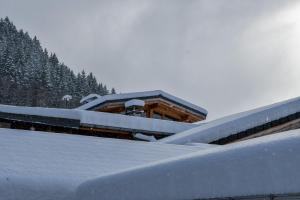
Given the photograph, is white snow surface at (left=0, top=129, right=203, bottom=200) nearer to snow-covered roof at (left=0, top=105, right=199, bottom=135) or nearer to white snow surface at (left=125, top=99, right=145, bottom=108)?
snow-covered roof at (left=0, top=105, right=199, bottom=135)

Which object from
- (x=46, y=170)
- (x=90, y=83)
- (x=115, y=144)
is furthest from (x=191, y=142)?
(x=90, y=83)

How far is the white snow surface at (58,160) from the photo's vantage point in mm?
5863

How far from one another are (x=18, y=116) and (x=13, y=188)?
5.13 meters

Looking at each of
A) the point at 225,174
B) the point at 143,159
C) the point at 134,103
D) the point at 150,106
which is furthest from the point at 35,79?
the point at 225,174

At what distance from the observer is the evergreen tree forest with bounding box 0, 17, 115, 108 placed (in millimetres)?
48219

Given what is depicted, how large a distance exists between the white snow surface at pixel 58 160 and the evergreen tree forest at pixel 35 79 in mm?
39621

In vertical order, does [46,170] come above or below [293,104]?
below

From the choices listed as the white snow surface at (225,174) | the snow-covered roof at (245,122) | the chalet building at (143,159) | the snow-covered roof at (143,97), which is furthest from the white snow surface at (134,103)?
the white snow surface at (225,174)

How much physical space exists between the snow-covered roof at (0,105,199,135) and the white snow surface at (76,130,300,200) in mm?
5915

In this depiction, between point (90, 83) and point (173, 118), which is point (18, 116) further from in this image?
point (90, 83)

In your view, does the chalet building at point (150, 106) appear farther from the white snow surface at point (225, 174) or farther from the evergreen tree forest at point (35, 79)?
the evergreen tree forest at point (35, 79)

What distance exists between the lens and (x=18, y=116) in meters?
10.6

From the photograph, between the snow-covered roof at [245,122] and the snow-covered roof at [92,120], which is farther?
the snow-covered roof at [92,120]

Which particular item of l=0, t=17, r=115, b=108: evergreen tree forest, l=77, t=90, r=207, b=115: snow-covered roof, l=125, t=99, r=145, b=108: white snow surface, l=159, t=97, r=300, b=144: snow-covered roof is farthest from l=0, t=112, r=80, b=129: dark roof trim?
l=0, t=17, r=115, b=108: evergreen tree forest
